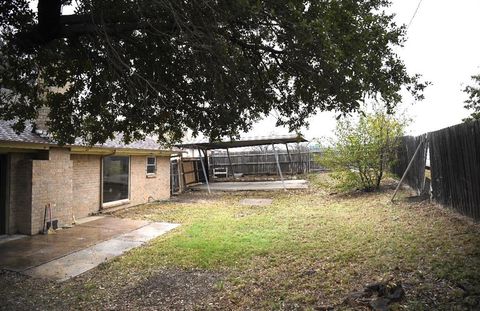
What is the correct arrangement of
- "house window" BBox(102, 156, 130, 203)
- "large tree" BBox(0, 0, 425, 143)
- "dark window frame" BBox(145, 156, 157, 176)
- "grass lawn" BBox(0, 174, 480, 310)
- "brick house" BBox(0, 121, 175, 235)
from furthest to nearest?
"dark window frame" BBox(145, 156, 157, 176) → "house window" BBox(102, 156, 130, 203) → "brick house" BBox(0, 121, 175, 235) → "grass lawn" BBox(0, 174, 480, 310) → "large tree" BBox(0, 0, 425, 143)

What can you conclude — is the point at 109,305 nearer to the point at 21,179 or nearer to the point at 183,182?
the point at 21,179

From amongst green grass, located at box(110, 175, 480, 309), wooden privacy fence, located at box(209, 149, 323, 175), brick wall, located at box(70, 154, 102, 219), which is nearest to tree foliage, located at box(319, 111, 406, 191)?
green grass, located at box(110, 175, 480, 309)

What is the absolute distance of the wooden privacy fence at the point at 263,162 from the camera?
27348 millimetres

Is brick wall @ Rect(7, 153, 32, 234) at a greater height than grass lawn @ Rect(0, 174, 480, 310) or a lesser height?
greater

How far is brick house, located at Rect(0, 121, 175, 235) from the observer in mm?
9570

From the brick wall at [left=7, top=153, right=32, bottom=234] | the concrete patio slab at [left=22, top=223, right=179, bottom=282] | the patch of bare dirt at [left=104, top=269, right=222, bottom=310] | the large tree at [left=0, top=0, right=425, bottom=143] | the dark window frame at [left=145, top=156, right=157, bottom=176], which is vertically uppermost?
the large tree at [left=0, top=0, right=425, bottom=143]

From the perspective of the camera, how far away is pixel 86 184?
40.4ft

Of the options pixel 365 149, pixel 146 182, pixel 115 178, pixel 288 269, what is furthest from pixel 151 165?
pixel 288 269

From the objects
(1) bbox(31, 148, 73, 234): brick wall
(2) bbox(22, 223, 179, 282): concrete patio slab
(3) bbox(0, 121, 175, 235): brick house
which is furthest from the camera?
(1) bbox(31, 148, 73, 234): brick wall

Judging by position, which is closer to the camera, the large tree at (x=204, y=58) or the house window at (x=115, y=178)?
the large tree at (x=204, y=58)

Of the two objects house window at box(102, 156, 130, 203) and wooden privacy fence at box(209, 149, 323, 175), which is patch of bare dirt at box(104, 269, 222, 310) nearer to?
house window at box(102, 156, 130, 203)

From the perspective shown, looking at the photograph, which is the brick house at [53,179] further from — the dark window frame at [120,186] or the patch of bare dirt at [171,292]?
the patch of bare dirt at [171,292]

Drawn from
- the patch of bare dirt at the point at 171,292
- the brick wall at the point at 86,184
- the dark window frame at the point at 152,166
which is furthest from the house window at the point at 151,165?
the patch of bare dirt at the point at 171,292

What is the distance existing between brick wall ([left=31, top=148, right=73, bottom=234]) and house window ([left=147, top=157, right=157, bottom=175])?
5.65m
